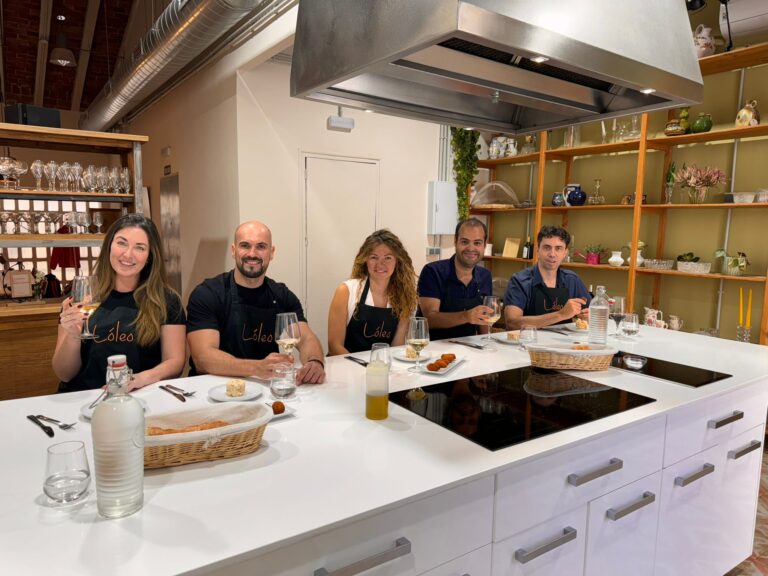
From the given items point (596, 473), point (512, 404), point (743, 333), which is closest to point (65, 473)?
point (512, 404)

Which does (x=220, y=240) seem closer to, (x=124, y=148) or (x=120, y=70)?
(x=124, y=148)

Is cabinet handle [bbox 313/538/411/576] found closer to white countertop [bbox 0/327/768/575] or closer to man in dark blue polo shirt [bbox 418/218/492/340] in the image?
white countertop [bbox 0/327/768/575]

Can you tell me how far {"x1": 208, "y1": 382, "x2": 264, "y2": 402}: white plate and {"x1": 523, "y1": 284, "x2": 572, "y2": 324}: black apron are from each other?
2085 millimetres

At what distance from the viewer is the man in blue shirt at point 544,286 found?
324cm

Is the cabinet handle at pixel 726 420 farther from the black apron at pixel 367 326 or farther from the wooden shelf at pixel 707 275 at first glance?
the wooden shelf at pixel 707 275

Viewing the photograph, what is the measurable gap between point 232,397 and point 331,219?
3.57m

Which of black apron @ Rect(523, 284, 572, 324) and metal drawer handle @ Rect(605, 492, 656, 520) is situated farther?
black apron @ Rect(523, 284, 572, 324)

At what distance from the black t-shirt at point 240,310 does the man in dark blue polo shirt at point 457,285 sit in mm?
974

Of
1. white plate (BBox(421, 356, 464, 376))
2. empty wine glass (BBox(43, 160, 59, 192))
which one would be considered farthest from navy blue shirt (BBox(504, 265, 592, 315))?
empty wine glass (BBox(43, 160, 59, 192))

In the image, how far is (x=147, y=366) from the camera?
2158 millimetres

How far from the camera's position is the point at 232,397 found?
5.41 feet

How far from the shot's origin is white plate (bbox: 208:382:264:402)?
164cm

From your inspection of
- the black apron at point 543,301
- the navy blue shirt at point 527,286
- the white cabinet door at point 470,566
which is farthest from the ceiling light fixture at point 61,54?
the white cabinet door at point 470,566

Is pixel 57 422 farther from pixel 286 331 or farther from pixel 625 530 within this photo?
pixel 625 530
